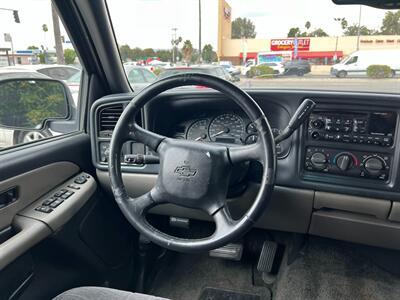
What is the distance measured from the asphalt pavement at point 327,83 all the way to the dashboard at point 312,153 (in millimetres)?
71

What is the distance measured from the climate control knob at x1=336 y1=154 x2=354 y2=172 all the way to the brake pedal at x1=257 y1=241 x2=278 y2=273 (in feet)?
2.53

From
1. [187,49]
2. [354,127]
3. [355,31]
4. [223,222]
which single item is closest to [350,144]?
[354,127]

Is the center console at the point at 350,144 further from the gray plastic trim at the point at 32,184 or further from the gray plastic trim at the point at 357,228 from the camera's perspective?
the gray plastic trim at the point at 32,184

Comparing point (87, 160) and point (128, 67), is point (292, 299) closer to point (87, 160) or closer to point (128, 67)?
point (87, 160)

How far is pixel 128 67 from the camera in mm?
2256

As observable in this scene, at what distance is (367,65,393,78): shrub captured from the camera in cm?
158

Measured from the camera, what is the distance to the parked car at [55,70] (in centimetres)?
186

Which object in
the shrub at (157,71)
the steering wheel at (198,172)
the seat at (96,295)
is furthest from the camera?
the shrub at (157,71)

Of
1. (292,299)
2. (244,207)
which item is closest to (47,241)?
(244,207)

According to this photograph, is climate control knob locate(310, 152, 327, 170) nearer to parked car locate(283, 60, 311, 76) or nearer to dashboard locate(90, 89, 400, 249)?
dashboard locate(90, 89, 400, 249)

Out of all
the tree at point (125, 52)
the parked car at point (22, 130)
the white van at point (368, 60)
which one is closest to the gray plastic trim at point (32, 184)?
the parked car at point (22, 130)

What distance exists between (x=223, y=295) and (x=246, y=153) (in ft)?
3.77

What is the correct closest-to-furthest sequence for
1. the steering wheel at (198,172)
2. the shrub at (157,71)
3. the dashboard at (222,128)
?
the steering wheel at (198,172)
the dashboard at (222,128)
the shrub at (157,71)

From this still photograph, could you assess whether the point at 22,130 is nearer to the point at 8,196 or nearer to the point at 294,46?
the point at 8,196
